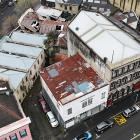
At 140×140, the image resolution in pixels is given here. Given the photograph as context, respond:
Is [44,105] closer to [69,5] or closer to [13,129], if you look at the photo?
[13,129]

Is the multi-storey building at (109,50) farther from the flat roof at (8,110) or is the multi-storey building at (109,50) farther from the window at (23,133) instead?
the window at (23,133)

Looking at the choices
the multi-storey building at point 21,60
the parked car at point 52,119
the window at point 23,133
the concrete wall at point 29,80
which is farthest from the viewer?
the multi-storey building at point 21,60

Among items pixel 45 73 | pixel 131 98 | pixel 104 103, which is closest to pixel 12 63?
pixel 45 73

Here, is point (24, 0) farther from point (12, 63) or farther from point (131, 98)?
point (131, 98)

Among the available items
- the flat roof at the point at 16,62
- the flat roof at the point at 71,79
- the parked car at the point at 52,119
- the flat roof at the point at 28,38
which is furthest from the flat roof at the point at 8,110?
the flat roof at the point at 28,38

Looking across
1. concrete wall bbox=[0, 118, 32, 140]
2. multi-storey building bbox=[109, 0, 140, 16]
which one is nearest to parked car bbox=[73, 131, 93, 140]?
concrete wall bbox=[0, 118, 32, 140]

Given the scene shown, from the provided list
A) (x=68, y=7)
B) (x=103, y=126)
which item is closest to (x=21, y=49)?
(x=68, y=7)

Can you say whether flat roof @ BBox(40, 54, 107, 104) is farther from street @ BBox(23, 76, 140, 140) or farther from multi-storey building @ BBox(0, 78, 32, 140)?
multi-storey building @ BBox(0, 78, 32, 140)
